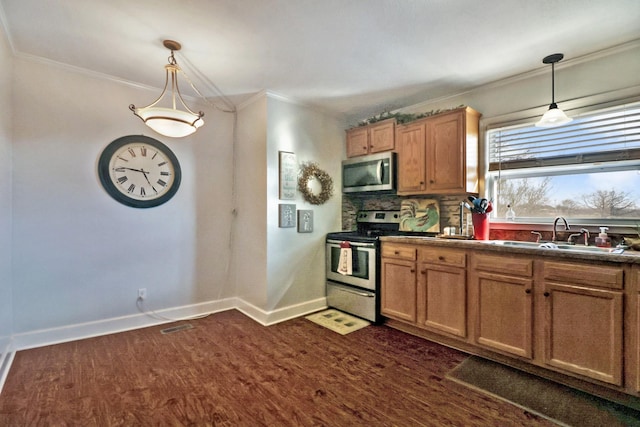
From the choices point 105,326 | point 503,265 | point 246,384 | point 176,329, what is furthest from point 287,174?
point 105,326

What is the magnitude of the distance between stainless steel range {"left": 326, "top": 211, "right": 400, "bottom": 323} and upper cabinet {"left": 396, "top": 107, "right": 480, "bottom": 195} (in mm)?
618

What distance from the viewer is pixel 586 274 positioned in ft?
6.50

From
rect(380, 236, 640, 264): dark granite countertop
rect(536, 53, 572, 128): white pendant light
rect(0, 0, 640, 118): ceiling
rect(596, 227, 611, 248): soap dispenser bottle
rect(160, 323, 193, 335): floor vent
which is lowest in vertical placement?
rect(160, 323, 193, 335): floor vent

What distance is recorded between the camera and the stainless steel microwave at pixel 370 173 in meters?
3.50

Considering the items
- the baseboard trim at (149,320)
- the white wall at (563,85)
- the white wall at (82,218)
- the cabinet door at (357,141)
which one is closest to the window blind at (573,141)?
the white wall at (563,85)

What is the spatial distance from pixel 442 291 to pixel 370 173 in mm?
1595

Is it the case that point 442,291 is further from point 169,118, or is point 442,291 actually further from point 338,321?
A: point 169,118

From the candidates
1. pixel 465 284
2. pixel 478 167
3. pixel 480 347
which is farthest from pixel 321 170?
pixel 480 347

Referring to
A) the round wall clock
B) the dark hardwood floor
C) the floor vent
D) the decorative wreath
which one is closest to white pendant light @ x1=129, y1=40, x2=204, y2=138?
the round wall clock

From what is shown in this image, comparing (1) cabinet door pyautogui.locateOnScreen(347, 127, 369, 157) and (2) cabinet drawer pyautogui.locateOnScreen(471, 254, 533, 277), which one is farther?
(1) cabinet door pyautogui.locateOnScreen(347, 127, 369, 157)

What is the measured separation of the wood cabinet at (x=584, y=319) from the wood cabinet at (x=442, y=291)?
0.60m

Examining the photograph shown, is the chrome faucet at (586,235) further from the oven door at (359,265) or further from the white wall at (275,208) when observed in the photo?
the white wall at (275,208)

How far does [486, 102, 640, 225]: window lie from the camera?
2391mm

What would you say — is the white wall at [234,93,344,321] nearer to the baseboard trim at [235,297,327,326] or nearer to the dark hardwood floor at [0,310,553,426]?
the baseboard trim at [235,297,327,326]
